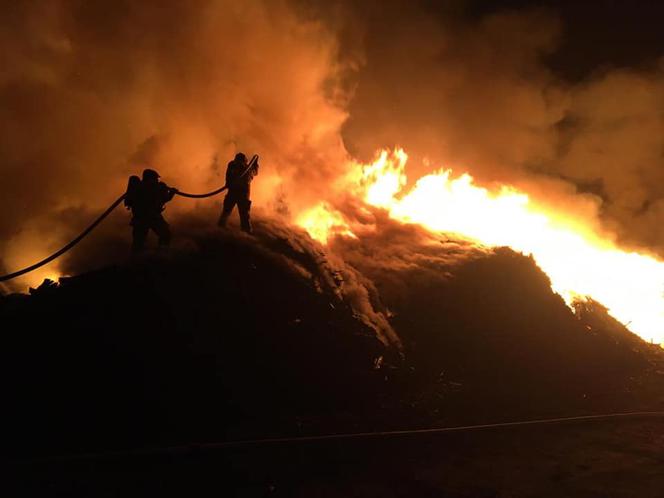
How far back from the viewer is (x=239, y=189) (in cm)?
896

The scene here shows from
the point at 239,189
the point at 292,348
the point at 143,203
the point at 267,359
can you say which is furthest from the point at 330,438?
the point at 239,189

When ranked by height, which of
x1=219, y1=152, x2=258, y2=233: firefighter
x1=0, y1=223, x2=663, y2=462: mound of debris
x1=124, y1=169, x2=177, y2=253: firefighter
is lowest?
x1=0, y1=223, x2=663, y2=462: mound of debris

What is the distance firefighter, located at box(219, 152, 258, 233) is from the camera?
8953 mm

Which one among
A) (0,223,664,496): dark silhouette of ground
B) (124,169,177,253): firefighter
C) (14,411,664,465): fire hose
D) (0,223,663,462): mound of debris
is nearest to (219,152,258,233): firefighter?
(0,223,664,496): dark silhouette of ground

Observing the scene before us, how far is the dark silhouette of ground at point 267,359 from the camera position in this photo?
18.2ft

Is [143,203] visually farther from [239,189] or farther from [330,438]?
[330,438]

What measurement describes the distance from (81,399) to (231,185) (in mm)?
4933

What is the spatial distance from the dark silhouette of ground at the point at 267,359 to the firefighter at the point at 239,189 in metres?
0.47

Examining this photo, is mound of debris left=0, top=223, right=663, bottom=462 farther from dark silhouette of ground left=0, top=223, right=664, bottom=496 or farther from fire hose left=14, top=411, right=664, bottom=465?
fire hose left=14, top=411, right=664, bottom=465

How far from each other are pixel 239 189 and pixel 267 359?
3.77 metres

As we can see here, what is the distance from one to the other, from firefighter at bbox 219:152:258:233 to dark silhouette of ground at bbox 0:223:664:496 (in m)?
0.47

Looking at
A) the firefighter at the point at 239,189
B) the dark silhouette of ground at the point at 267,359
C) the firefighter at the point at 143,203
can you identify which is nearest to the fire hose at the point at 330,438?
the dark silhouette of ground at the point at 267,359

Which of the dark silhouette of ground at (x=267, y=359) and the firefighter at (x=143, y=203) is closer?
the dark silhouette of ground at (x=267, y=359)

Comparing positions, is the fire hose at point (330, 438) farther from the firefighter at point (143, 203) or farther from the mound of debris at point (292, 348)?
the firefighter at point (143, 203)
